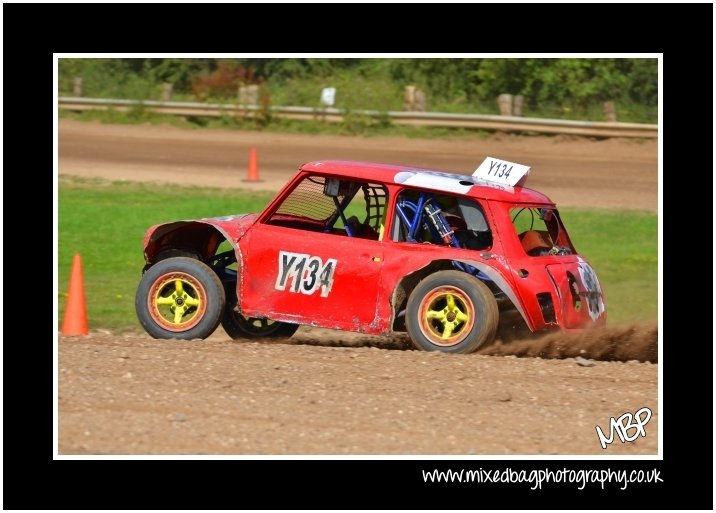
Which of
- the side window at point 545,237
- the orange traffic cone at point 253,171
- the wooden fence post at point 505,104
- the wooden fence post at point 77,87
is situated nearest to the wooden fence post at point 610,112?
the wooden fence post at point 505,104

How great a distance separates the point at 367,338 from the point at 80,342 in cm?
319

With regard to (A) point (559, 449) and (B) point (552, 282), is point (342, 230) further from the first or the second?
(A) point (559, 449)

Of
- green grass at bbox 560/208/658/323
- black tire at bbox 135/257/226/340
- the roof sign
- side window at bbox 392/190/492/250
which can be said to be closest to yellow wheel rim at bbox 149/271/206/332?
black tire at bbox 135/257/226/340

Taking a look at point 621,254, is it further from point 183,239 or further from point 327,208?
point 183,239

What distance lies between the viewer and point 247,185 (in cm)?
2217

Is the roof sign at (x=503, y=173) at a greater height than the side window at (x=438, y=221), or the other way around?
the roof sign at (x=503, y=173)

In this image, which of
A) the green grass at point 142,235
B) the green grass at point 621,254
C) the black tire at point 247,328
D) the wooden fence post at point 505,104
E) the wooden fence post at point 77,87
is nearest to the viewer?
the black tire at point 247,328

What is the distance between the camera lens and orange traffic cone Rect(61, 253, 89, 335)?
1213cm

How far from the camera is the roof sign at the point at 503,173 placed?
36.0ft

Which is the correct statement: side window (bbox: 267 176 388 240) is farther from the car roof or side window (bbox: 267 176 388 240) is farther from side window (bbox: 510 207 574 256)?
side window (bbox: 510 207 574 256)

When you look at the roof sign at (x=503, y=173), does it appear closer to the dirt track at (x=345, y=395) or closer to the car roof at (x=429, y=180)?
the car roof at (x=429, y=180)

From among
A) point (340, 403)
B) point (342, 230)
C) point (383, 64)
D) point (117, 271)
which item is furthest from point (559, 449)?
point (383, 64)

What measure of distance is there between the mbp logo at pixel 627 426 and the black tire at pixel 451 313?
1.78m

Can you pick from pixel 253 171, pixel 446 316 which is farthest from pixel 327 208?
pixel 253 171
